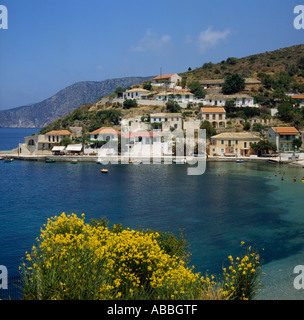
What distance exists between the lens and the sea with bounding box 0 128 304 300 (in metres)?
21.1

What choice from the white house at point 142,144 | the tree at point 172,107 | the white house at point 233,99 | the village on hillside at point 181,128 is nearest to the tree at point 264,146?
the village on hillside at point 181,128

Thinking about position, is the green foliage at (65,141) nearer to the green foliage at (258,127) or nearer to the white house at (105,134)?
the white house at (105,134)

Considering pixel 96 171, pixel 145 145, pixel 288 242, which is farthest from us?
pixel 145 145

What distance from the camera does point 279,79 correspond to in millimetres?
102750

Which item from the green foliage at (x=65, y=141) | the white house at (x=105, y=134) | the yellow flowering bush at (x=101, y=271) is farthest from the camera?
the green foliage at (x=65, y=141)

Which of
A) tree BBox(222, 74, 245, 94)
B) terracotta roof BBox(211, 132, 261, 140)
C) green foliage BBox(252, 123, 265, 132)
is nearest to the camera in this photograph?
terracotta roof BBox(211, 132, 261, 140)

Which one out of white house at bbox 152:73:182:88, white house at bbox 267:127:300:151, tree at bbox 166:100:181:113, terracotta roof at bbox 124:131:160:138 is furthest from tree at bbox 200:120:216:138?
white house at bbox 152:73:182:88

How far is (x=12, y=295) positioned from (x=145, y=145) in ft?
186

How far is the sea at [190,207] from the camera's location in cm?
2106

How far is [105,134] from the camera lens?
73.5 metres

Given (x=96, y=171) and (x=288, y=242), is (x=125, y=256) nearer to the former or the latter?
(x=288, y=242)

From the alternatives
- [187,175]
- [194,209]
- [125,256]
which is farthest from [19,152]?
[125,256]

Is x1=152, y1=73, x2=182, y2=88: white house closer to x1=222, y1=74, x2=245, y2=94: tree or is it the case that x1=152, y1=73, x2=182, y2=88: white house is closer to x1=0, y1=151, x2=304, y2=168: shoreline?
x1=222, y1=74, x2=245, y2=94: tree

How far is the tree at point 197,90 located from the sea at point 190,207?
38814 millimetres
